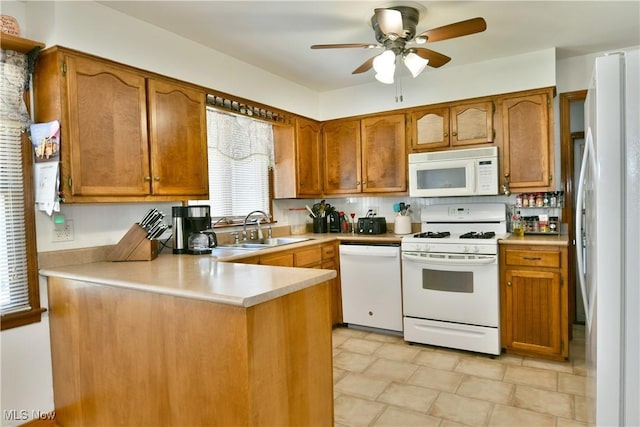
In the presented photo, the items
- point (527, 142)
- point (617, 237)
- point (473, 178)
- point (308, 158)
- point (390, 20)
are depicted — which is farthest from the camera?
point (308, 158)

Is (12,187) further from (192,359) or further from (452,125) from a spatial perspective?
(452,125)

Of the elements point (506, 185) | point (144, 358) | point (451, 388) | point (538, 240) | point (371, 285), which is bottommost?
point (451, 388)

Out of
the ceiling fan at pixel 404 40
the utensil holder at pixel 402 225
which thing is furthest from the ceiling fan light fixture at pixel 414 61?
the utensil holder at pixel 402 225

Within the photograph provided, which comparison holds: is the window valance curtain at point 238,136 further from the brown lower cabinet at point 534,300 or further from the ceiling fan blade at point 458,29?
the brown lower cabinet at point 534,300

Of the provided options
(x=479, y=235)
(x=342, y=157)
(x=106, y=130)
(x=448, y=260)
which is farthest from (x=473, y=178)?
(x=106, y=130)

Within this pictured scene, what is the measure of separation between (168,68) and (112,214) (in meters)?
1.05

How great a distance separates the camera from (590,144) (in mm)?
1684

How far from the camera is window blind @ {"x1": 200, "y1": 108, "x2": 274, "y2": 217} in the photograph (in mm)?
3299

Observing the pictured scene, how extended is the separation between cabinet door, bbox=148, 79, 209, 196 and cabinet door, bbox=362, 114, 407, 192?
1747mm

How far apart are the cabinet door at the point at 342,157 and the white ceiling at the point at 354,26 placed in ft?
2.66

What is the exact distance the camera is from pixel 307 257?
11.4 ft

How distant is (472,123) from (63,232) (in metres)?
3.23

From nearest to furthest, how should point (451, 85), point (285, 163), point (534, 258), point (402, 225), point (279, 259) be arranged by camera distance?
point (534, 258), point (279, 259), point (451, 85), point (402, 225), point (285, 163)

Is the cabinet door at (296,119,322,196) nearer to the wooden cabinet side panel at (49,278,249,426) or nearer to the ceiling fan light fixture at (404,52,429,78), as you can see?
the ceiling fan light fixture at (404,52,429,78)
